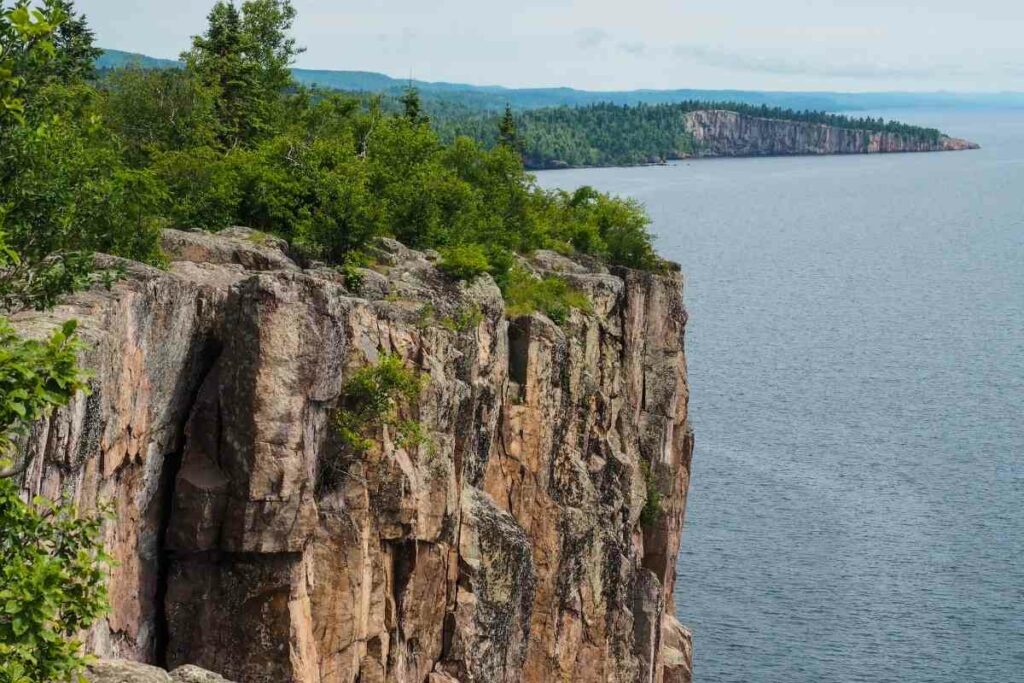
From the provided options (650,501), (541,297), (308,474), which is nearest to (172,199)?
(541,297)

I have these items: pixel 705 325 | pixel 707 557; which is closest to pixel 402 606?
pixel 707 557

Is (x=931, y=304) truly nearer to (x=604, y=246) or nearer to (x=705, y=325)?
(x=705, y=325)

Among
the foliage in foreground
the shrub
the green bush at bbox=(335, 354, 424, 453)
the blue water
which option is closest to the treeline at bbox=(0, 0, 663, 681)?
the foliage in foreground

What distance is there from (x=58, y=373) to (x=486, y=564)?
2455cm

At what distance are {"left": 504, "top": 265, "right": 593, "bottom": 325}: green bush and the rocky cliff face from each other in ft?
4.73

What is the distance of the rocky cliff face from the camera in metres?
27.5

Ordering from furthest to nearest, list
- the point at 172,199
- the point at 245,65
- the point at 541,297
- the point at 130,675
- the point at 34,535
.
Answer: the point at 245,65 → the point at 541,297 → the point at 172,199 → the point at 130,675 → the point at 34,535

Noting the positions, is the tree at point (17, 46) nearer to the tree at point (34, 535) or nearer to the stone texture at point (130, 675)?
the tree at point (34, 535)

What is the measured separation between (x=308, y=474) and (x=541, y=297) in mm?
23270

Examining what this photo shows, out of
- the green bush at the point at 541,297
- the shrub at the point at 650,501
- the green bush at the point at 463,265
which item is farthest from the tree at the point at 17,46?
the shrub at the point at 650,501

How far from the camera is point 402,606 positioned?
35.8m

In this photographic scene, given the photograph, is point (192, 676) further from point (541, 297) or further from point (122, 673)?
point (541, 297)

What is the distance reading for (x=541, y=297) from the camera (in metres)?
52.7

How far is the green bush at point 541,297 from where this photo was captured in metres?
51.0
